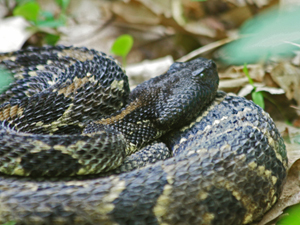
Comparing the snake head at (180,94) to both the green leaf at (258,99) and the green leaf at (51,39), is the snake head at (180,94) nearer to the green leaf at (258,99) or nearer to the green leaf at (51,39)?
the green leaf at (258,99)

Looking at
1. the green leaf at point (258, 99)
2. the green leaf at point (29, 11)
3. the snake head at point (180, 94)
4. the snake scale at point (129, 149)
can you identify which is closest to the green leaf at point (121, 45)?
the snake scale at point (129, 149)

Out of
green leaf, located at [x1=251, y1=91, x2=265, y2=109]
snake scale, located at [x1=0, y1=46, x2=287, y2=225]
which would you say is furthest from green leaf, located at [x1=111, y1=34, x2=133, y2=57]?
Result: green leaf, located at [x1=251, y1=91, x2=265, y2=109]

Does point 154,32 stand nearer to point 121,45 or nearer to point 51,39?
point 121,45

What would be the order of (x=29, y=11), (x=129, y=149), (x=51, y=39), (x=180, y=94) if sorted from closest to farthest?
(x=129, y=149) → (x=180, y=94) → (x=29, y=11) → (x=51, y=39)

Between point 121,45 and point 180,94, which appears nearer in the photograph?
point 180,94

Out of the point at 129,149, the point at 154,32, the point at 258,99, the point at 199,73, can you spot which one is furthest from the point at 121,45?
the point at 258,99

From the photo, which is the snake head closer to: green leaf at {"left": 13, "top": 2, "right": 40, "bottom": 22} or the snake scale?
the snake scale
